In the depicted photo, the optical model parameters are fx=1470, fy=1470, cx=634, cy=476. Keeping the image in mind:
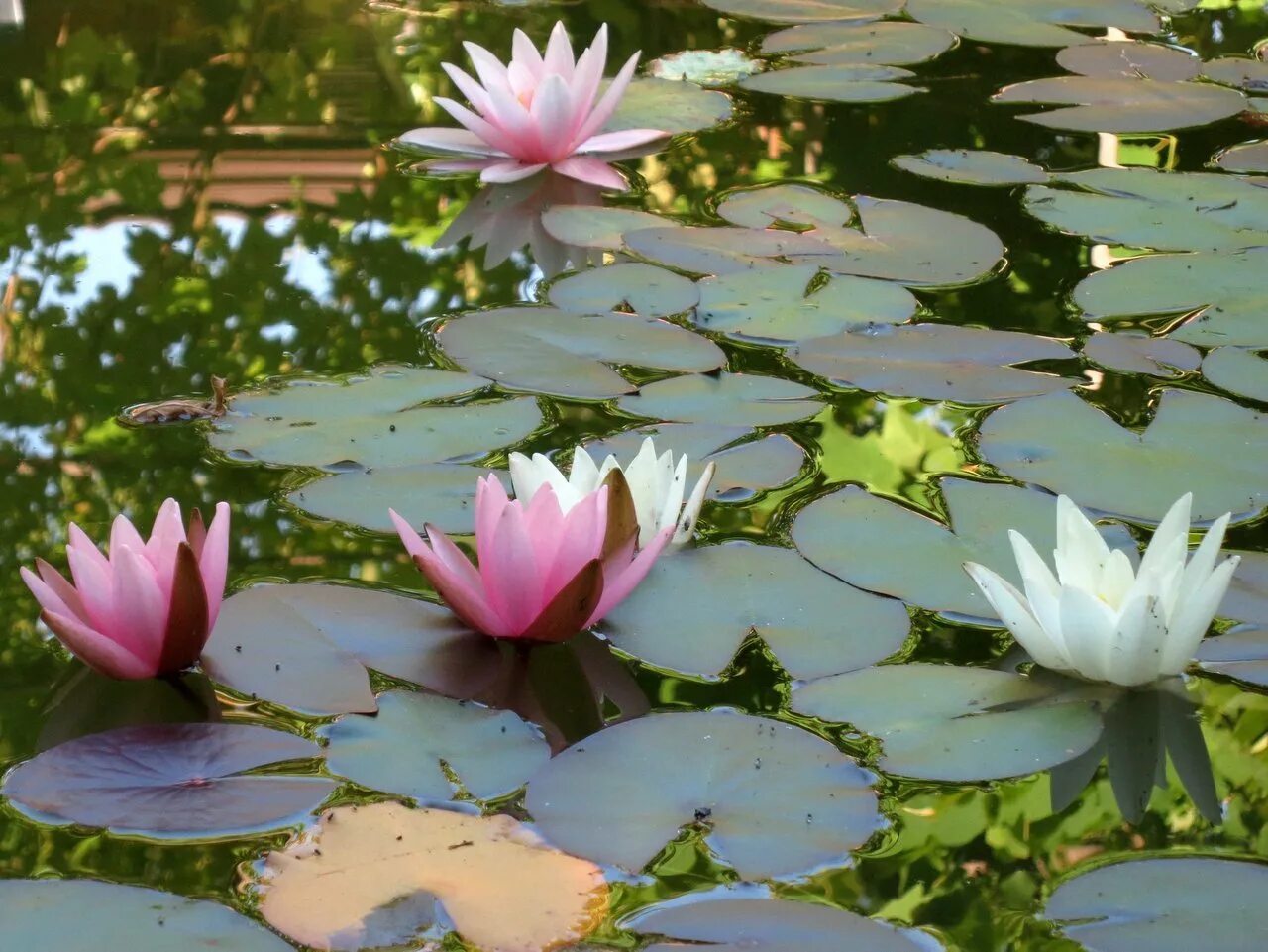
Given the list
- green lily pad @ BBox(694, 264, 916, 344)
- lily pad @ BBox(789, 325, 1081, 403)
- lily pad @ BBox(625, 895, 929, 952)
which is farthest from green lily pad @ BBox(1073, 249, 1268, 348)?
lily pad @ BBox(625, 895, 929, 952)

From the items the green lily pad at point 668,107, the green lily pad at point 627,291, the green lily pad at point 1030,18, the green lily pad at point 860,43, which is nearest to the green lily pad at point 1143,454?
the green lily pad at point 627,291

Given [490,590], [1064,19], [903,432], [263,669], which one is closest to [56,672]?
[263,669]

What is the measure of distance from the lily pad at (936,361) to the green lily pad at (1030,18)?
156cm

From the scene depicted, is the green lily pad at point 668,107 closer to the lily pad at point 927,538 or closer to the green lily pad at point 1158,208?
the green lily pad at point 1158,208

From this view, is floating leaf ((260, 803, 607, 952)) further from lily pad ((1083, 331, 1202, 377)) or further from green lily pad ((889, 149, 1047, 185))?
green lily pad ((889, 149, 1047, 185))

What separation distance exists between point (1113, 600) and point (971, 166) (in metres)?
1.49

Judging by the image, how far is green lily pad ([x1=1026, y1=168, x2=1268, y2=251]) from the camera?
2.35 m

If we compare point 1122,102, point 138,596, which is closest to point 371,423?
point 138,596

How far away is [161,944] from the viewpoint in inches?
40.0

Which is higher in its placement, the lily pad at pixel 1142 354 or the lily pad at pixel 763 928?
the lily pad at pixel 1142 354

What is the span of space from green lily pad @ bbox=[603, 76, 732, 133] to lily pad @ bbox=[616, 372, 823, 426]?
1.10 meters

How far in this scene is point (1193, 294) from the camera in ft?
7.14

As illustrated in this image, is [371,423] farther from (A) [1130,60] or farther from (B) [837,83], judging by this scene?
(A) [1130,60]

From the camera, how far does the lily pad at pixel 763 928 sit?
1020 mm
